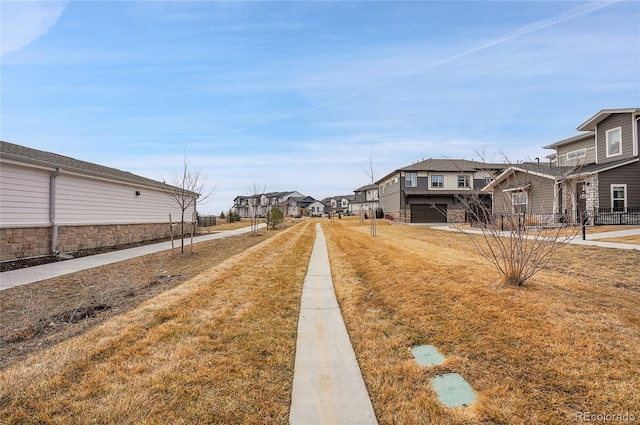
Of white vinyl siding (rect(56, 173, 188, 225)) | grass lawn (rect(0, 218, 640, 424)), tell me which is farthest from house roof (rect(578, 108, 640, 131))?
white vinyl siding (rect(56, 173, 188, 225))

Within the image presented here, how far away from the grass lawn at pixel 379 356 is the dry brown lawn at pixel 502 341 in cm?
2

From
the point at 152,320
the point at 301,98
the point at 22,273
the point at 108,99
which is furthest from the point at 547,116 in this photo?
the point at 22,273

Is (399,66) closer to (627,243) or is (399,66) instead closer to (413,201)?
(627,243)

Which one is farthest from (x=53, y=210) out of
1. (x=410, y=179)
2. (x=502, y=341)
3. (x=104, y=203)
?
(x=410, y=179)

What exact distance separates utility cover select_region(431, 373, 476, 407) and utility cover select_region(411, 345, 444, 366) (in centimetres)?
29

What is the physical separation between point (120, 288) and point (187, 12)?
9759 millimetres

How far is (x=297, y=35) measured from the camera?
14.7m

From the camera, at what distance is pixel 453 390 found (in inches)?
121

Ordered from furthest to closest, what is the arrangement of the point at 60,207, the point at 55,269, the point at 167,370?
the point at 60,207 → the point at 55,269 → the point at 167,370

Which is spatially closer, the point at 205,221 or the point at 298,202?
the point at 205,221

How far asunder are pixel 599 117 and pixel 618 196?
5.48 metres

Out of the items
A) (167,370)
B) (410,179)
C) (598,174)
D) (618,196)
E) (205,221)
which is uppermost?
(410,179)

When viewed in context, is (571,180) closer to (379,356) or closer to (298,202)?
(379,356)

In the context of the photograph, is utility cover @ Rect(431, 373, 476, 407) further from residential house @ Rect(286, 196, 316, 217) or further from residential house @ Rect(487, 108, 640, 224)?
residential house @ Rect(286, 196, 316, 217)
